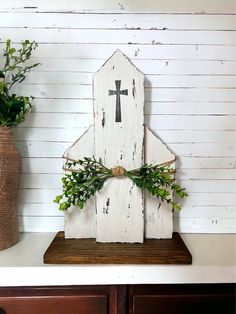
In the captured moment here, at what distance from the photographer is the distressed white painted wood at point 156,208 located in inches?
33.9

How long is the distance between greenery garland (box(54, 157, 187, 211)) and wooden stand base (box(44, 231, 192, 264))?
111 mm

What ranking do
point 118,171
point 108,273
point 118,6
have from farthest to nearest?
point 118,6 < point 118,171 < point 108,273

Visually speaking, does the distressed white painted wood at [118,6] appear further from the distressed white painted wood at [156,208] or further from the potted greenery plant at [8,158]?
the distressed white painted wood at [156,208]

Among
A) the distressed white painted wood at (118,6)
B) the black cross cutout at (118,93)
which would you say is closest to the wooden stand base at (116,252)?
the black cross cutout at (118,93)

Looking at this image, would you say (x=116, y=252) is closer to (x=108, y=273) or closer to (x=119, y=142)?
(x=108, y=273)

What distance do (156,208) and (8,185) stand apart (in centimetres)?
42

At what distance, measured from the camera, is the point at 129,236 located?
83cm

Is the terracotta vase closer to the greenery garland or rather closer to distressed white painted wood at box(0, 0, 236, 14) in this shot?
the greenery garland

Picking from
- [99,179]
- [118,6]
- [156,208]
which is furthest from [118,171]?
[118,6]

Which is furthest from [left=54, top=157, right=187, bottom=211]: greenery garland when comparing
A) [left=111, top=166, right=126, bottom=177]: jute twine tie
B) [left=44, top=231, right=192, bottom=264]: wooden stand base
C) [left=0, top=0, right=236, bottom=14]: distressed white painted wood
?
[left=0, top=0, right=236, bottom=14]: distressed white painted wood

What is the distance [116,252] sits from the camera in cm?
76

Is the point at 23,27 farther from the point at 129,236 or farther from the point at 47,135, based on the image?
the point at 129,236

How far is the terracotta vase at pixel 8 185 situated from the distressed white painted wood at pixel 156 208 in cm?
38

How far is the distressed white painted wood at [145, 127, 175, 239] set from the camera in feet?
2.82
